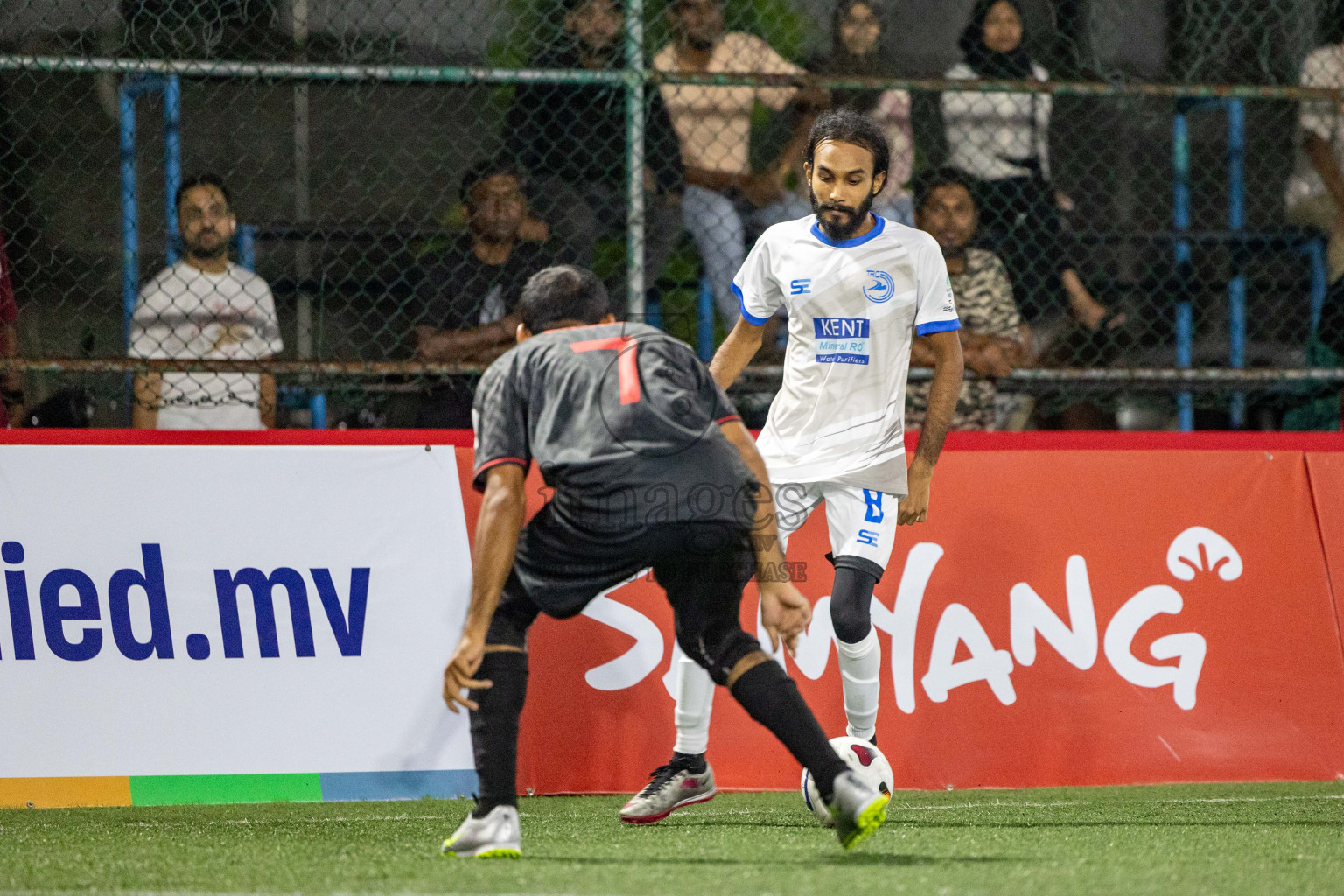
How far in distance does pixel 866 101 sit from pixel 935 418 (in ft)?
9.15

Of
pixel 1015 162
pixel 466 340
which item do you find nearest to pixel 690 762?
pixel 466 340

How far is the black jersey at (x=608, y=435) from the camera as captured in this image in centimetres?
335

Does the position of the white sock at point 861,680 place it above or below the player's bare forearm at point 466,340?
below

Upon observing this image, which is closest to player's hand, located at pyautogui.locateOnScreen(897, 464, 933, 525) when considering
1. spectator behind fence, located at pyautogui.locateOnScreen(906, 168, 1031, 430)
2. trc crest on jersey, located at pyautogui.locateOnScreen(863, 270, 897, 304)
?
trc crest on jersey, located at pyautogui.locateOnScreen(863, 270, 897, 304)

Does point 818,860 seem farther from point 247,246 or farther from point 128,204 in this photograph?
point 128,204

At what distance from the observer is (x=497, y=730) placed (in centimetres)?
A: 336

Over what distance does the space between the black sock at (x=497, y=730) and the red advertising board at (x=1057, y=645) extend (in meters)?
1.76

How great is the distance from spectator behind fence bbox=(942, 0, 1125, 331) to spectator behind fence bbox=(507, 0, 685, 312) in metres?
1.43

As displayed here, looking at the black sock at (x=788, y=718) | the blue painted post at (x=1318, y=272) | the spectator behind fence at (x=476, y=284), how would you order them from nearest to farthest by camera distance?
the black sock at (x=788, y=718), the spectator behind fence at (x=476, y=284), the blue painted post at (x=1318, y=272)

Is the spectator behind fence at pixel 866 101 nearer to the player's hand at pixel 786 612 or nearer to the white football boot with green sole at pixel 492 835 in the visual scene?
the player's hand at pixel 786 612

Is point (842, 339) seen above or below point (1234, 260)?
below

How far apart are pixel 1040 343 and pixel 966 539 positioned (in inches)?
66.5

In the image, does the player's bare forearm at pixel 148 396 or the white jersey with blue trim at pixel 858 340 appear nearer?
the white jersey with blue trim at pixel 858 340

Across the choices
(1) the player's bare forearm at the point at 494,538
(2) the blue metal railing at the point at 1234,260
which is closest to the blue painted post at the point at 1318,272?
(2) the blue metal railing at the point at 1234,260
